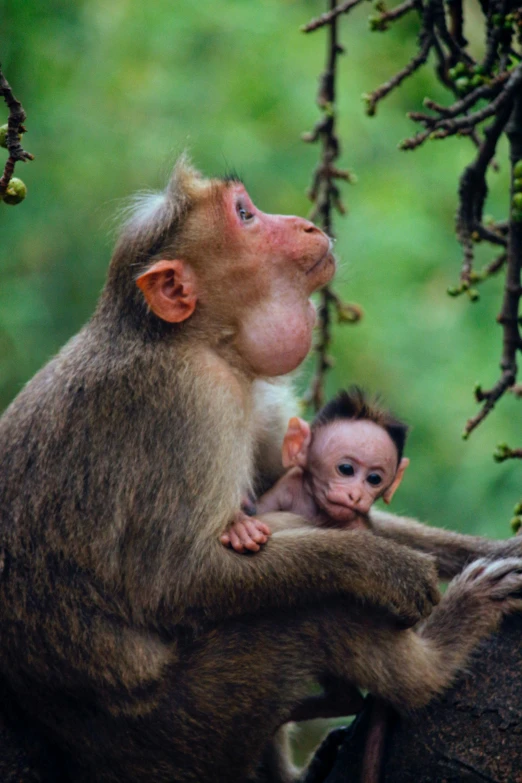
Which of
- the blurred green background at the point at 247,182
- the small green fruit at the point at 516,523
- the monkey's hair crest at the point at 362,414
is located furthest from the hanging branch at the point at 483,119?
the blurred green background at the point at 247,182

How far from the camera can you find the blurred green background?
375 inches

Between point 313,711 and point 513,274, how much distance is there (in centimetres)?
209

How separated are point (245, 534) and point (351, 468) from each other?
0.79 m

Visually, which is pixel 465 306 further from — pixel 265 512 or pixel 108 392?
pixel 108 392

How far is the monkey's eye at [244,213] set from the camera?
4907mm

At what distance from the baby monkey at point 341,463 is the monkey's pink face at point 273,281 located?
43 centimetres

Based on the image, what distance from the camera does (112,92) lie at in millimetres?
10305

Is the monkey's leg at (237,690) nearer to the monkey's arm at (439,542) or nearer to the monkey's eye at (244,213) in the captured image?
the monkey's arm at (439,542)

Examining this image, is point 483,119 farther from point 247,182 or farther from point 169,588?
point 247,182

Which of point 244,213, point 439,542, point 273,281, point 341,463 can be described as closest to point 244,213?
point 244,213

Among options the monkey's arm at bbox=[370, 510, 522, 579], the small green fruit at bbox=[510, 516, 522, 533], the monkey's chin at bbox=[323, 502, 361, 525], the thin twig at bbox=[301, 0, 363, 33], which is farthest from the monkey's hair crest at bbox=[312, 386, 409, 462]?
the thin twig at bbox=[301, 0, 363, 33]

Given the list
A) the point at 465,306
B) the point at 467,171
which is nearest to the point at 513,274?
the point at 467,171

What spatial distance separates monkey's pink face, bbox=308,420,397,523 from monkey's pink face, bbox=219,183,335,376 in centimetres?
45

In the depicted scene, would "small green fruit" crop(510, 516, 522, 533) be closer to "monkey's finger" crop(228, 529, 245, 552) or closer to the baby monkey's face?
the baby monkey's face
